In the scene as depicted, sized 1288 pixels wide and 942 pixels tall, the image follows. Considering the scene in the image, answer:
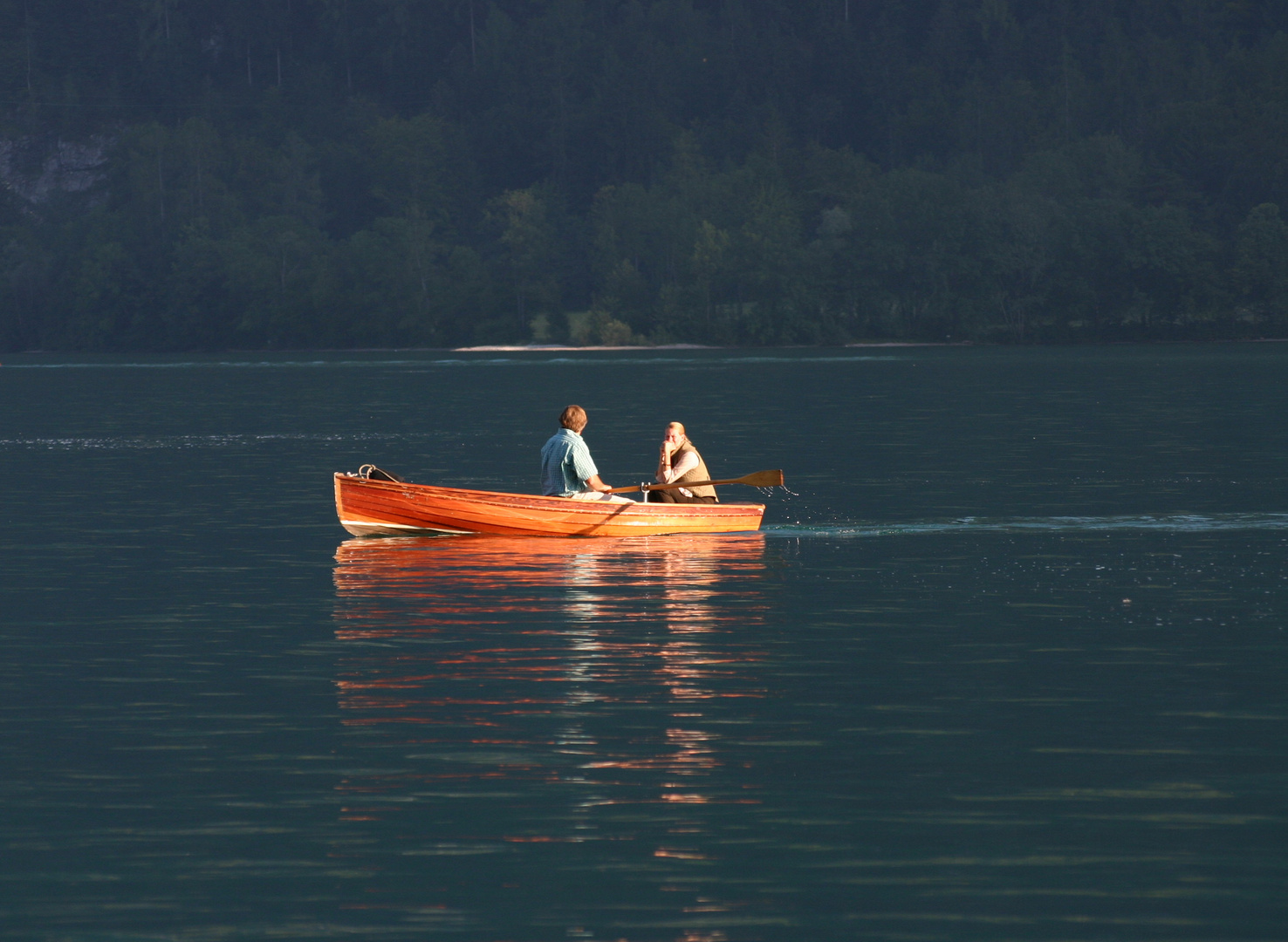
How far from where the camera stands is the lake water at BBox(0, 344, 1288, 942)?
40.5 feet

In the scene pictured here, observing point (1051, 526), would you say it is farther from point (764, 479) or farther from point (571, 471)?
point (571, 471)

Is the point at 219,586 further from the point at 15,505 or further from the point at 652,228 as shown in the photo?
the point at 652,228

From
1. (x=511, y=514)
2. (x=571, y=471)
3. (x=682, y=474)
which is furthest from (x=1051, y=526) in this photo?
(x=511, y=514)

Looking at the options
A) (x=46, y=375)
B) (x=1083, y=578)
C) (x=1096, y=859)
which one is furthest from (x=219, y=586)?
(x=46, y=375)

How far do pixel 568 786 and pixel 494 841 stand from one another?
1501mm

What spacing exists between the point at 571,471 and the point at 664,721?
1429 centimetres

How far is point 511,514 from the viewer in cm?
3170

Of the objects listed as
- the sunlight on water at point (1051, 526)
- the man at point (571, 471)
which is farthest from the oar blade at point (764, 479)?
the man at point (571, 471)

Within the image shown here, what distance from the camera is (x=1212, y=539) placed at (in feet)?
100

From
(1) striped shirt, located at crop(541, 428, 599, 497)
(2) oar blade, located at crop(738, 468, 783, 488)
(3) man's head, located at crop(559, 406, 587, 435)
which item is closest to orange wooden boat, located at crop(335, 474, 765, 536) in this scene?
(1) striped shirt, located at crop(541, 428, 599, 497)

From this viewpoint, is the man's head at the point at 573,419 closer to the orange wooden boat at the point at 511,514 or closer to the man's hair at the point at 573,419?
the man's hair at the point at 573,419

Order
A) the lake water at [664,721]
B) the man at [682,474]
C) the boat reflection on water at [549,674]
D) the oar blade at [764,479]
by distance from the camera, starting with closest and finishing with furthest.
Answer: the lake water at [664,721]
the boat reflection on water at [549,674]
the man at [682,474]
the oar blade at [764,479]

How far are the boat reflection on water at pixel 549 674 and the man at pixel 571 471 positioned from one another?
37.4 inches

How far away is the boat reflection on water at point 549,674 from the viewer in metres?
14.9
